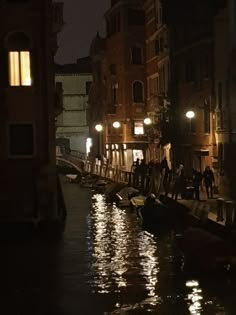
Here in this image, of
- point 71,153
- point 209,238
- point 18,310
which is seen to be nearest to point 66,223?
point 209,238

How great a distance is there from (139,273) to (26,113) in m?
7.95

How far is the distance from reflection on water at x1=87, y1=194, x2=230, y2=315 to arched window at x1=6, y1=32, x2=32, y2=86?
15.9ft

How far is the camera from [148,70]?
47.3 metres

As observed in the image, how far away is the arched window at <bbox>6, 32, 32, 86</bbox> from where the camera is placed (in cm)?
2603

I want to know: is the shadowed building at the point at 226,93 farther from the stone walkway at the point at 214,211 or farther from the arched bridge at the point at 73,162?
the arched bridge at the point at 73,162

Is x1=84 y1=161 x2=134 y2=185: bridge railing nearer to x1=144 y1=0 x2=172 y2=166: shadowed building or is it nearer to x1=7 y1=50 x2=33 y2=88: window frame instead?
x1=144 y1=0 x2=172 y2=166: shadowed building

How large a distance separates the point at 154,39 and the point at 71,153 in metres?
24.1

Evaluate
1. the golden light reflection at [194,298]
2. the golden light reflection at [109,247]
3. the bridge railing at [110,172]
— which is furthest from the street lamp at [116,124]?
the golden light reflection at [194,298]

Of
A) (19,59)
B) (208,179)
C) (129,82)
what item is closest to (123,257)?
(19,59)

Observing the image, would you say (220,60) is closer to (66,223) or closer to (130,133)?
(66,223)

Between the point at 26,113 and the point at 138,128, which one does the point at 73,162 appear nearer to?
the point at 138,128

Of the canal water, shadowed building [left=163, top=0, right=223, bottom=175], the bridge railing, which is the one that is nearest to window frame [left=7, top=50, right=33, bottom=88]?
the canal water

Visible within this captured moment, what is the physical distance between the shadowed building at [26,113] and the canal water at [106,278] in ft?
4.57

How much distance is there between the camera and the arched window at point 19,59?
26031mm
